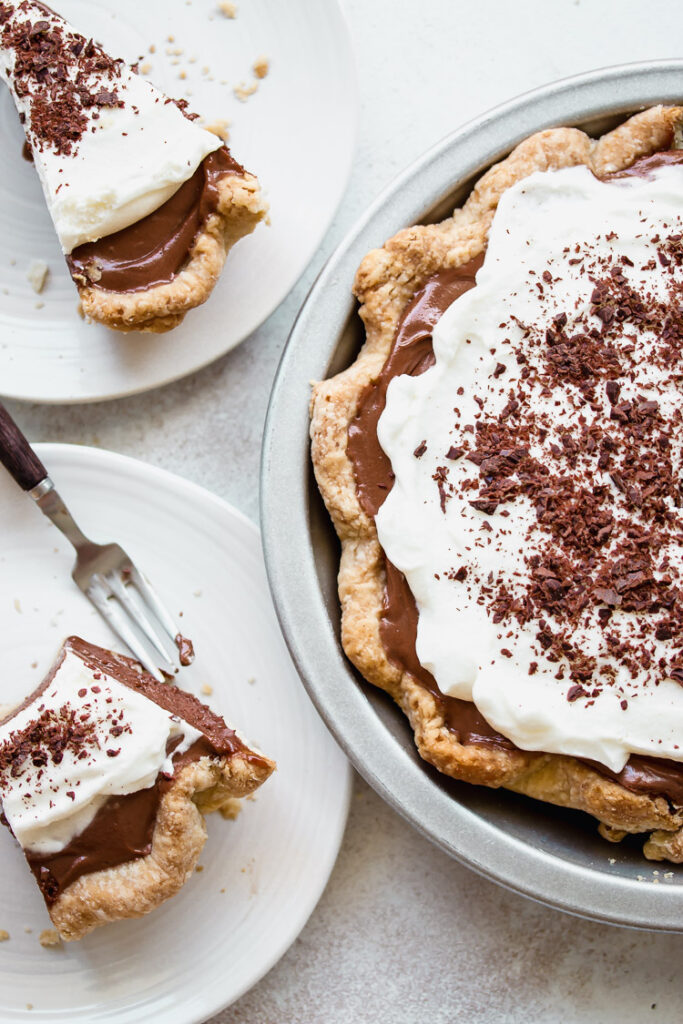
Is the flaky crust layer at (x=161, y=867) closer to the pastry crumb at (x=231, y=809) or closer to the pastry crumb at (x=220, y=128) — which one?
the pastry crumb at (x=231, y=809)

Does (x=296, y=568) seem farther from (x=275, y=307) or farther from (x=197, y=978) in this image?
(x=197, y=978)

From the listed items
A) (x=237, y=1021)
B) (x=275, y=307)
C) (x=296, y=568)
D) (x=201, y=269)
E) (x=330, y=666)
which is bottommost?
(x=237, y=1021)

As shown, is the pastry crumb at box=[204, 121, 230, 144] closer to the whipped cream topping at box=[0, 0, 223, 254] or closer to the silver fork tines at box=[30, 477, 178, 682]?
the whipped cream topping at box=[0, 0, 223, 254]

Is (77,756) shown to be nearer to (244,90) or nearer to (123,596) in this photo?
(123,596)

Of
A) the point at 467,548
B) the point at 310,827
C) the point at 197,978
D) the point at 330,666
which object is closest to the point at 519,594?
the point at 467,548

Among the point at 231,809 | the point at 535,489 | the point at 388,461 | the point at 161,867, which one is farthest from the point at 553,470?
the point at 161,867

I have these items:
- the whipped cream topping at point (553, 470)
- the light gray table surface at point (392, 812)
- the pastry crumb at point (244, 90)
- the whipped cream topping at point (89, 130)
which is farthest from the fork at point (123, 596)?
the pastry crumb at point (244, 90)

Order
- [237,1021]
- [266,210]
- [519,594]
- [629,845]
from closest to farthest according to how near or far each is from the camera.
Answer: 1. [519,594]
2. [629,845]
3. [266,210]
4. [237,1021]
